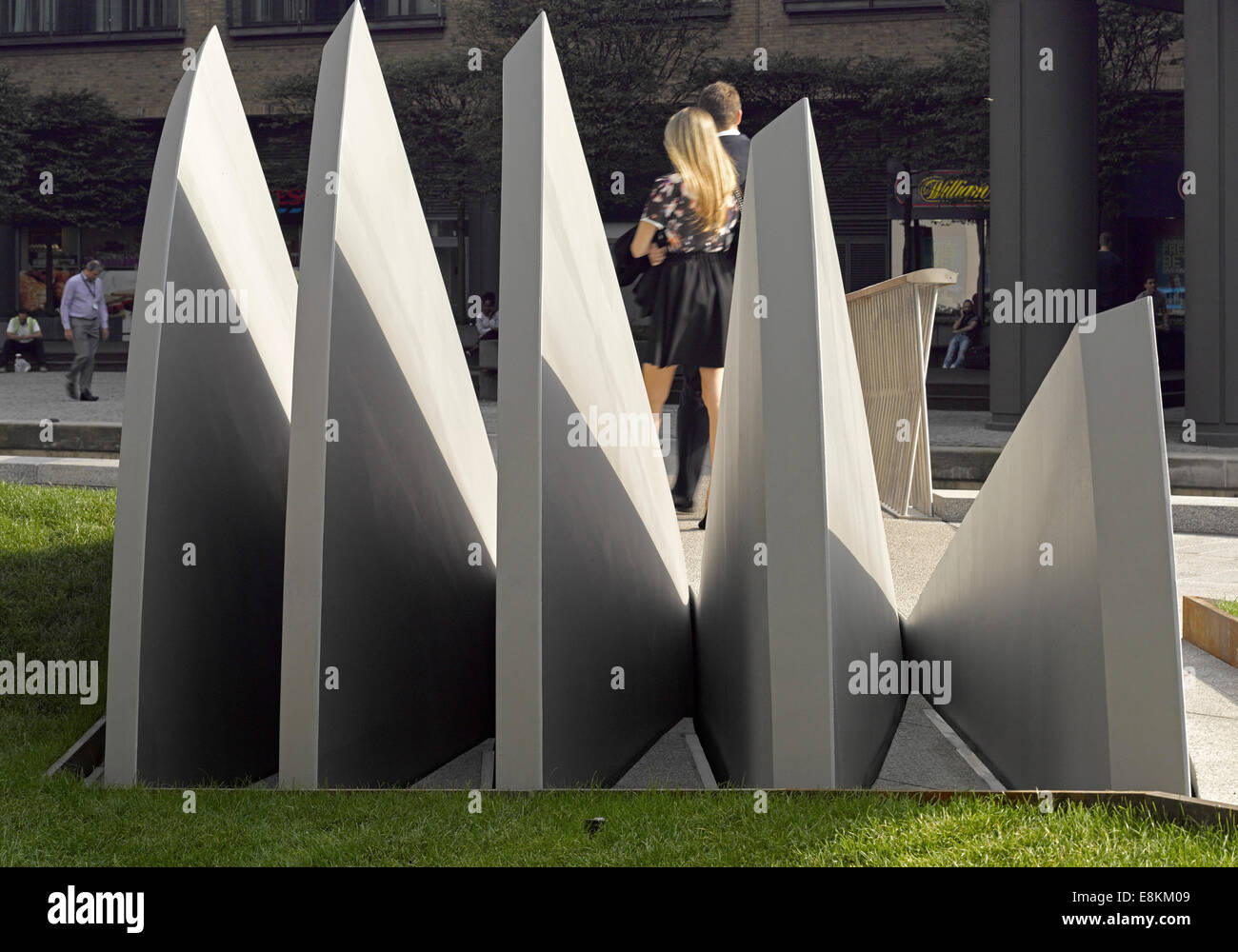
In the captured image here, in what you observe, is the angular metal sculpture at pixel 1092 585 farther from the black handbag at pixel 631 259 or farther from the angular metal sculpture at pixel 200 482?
the black handbag at pixel 631 259

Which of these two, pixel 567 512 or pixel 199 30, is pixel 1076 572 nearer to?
pixel 567 512

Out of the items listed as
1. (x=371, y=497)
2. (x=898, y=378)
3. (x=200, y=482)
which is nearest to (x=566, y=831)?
(x=371, y=497)

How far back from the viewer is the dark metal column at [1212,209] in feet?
38.4

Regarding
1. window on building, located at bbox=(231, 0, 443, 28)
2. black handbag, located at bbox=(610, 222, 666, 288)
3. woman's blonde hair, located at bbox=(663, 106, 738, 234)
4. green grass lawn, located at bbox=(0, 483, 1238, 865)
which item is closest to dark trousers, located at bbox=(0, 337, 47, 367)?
window on building, located at bbox=(231, 0, 443, 28)

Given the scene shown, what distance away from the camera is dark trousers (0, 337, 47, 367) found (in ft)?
78.2

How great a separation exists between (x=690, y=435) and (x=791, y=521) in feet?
14.6

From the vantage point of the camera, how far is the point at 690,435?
26.7 feet

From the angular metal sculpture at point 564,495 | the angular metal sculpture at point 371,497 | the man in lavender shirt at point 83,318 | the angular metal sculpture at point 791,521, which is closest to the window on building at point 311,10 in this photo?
the man in lavender shirt at point 83,318

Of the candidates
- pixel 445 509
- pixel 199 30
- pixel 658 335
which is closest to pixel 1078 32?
→ pixel 658 335

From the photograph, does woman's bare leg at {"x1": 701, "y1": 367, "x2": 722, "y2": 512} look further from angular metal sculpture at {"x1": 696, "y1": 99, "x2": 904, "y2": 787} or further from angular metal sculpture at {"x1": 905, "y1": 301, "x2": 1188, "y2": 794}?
angular metal sculpture at {"x1": 905, "y1": 301, "x2": 1188, "y2": 794}

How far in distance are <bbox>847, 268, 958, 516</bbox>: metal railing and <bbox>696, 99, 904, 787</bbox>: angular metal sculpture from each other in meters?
4.30

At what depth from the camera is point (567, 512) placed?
4016 millimetres

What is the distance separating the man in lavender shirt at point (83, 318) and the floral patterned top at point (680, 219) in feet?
33.9

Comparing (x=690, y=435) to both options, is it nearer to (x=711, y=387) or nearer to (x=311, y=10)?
(x=711, y=387)
